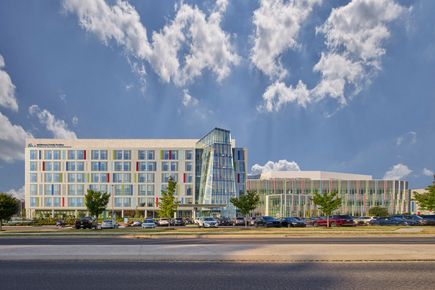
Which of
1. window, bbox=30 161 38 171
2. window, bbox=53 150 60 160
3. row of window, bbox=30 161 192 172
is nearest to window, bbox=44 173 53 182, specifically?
row of window, bbox=30 161 192 172

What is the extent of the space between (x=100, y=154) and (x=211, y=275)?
351ft

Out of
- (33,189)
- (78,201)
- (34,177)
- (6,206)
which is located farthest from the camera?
(34,177)

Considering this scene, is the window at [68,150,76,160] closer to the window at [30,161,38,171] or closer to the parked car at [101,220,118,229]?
the window at [30,161,38,171]

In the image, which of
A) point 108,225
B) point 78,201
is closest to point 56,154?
point 78,201

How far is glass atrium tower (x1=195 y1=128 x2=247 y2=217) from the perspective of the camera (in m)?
102

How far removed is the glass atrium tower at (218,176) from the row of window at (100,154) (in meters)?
8.61

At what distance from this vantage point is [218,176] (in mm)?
103312

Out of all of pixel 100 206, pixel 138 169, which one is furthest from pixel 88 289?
pixel 138 169

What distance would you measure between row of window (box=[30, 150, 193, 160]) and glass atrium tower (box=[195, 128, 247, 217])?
339 inches

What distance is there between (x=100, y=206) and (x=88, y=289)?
53999 millimetres

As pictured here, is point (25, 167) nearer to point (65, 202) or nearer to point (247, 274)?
point (65, 202)

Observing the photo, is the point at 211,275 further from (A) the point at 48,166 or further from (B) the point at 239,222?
(A) the point at 48,166

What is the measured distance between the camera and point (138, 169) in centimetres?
11194

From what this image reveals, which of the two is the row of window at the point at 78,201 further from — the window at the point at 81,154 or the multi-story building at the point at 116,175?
the window at the point at 81,154
